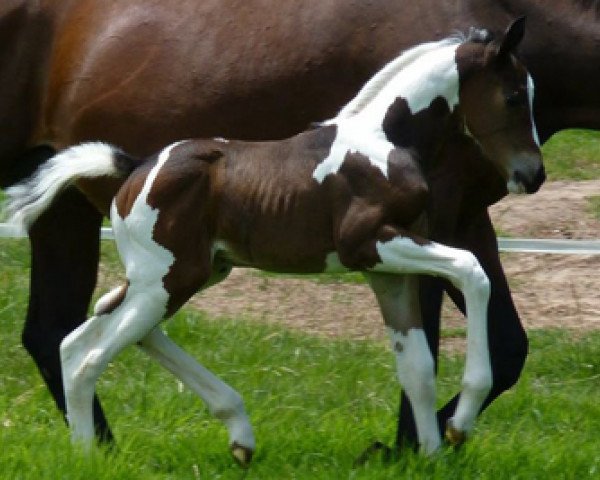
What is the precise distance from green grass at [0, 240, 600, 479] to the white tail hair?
72cm

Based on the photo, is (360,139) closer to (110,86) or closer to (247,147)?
(247,147)

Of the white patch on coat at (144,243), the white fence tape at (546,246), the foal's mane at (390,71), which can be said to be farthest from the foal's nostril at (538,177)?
the white fence tape at (546,246)

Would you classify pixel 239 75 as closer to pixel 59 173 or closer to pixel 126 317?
pixel 59 173

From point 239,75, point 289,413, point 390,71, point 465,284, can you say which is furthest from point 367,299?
point 465,284

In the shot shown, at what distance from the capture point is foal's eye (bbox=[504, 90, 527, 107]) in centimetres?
491

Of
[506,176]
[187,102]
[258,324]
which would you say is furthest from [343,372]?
[506,176]

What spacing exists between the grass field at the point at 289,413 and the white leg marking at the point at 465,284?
28 cm

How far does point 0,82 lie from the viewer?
245 inches

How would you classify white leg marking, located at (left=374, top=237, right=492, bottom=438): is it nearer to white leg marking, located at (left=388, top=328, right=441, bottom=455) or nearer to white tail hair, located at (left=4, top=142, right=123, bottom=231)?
white leg marking, located at (left=388, top=328, right=441, bottom=455)

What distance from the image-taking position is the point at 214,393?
5113 millimetres

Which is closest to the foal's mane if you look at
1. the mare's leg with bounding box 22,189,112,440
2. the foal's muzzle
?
the foal's muzzle

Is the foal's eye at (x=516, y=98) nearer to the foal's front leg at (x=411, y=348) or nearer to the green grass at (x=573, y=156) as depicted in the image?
the foal's front leg at (x=411, y=348)

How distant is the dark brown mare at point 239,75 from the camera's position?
221 inches

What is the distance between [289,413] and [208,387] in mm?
728
